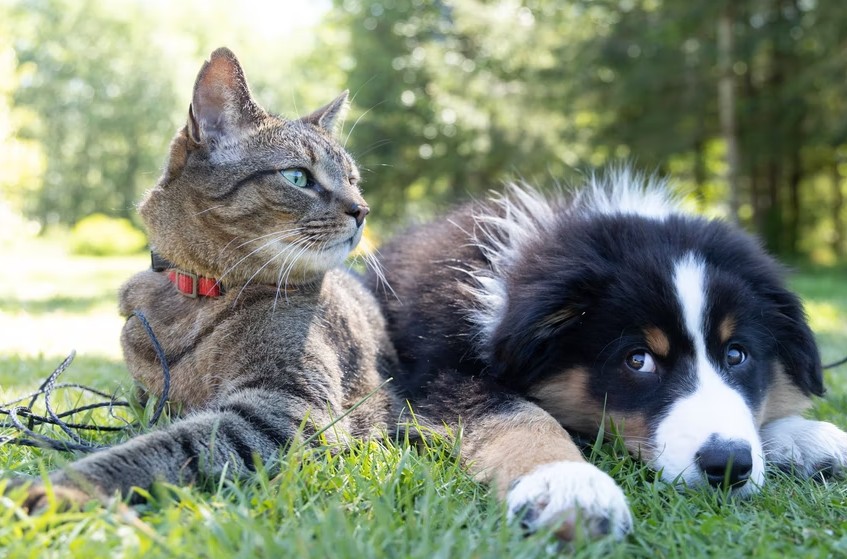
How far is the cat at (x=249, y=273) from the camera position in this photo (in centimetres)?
296

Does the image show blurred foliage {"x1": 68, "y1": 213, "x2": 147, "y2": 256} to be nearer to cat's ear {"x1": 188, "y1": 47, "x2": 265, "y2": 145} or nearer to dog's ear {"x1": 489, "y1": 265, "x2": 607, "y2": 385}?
cat's ear {"x1": 188, "y1": 47, "x2": 265, "y2": 145}

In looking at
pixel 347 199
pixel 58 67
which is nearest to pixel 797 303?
pixel 347 199

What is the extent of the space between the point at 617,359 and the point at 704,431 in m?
0.50

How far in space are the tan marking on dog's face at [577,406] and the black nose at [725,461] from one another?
1.28 ft

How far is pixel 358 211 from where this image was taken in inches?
130

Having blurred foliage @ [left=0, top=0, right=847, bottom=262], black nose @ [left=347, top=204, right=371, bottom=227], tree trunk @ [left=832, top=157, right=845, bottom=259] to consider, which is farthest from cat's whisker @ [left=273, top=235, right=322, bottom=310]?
tree trunk @ [left=832, top=157, right=845, bottom=259]

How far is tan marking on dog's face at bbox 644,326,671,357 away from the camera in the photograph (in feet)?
9.62

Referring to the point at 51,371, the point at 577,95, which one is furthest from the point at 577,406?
the point at 577,95

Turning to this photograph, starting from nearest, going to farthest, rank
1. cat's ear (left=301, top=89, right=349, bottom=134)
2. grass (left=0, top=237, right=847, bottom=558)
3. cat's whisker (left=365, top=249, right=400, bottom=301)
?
grass (left=0, top=237, right=847, bottom=558) < cat's whisker (left=365, top=249, right=400, bottom=301) < cat's ear (left=301, top=89, right=349, bottom=134)

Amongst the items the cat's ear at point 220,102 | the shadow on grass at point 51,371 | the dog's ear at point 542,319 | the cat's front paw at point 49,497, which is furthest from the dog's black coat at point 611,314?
the shadow on grass at point 51,371

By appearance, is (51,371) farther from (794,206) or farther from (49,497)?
(794,206)

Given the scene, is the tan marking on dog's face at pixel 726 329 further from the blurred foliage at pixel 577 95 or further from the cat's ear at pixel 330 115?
the blurred foliage at pixel 577 95

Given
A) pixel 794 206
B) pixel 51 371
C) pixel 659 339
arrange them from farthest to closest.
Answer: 1. pixel 794 206
2. pixel 51 371
3. pixel 659 339

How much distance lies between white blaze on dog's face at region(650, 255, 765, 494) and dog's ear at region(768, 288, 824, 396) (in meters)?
0.56
